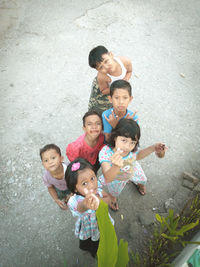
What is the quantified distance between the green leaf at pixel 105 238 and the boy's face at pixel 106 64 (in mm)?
1298

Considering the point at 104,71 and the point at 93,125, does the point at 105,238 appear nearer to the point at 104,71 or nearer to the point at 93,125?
the point at 93,125

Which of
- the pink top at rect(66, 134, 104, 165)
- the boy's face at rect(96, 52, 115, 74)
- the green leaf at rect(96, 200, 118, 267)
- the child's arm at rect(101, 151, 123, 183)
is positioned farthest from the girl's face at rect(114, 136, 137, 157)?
the boy's face at rect(96, 52, 115, 74)

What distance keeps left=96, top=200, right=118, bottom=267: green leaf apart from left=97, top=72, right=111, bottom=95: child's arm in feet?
4.18

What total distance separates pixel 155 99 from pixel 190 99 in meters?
0.54

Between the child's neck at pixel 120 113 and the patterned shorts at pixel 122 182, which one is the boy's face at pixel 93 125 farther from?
the patterned shorts at pixel 122 182

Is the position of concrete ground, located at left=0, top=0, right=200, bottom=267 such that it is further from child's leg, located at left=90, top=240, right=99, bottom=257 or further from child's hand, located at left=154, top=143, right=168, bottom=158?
child's hand, located at left=154, top=143, right=168, bottom=158

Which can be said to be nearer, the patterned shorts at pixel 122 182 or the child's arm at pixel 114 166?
the child's arm at pixel 114 166

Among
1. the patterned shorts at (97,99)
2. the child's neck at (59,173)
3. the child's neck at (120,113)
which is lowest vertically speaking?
the child's neck at (59,173)

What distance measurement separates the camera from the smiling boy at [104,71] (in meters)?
1.76

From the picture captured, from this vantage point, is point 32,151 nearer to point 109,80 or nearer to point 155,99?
point 109,80

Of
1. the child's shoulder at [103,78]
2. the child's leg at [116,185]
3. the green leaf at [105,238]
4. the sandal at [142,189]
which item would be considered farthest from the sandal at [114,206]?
the child's shoulder at [103,78]

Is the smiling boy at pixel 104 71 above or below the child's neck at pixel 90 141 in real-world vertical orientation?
above

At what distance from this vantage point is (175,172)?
235 centimetres

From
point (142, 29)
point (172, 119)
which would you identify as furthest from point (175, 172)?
point (142, 29)
